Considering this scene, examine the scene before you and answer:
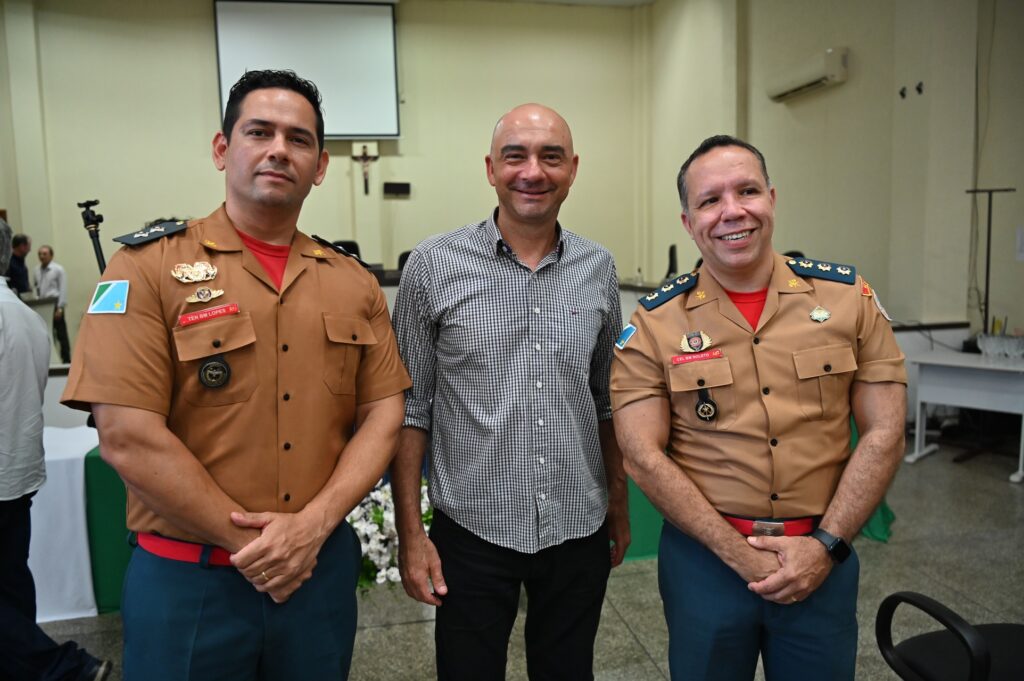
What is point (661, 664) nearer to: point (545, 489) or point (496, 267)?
point (545, 489)

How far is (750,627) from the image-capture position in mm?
1420

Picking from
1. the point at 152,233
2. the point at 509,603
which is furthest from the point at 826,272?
the point at 152,233

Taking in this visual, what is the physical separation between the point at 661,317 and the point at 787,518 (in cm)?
48

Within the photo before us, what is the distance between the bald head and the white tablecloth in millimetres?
2220

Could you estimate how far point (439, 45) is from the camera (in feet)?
30.0

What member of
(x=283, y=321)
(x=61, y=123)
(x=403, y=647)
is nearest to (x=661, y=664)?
(x=403, y=647)

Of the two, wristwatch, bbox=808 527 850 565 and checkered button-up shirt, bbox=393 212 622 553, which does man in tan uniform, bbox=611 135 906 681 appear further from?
checkered button-up shirt, bbox=393 212 622 553

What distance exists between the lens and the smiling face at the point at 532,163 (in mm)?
1574

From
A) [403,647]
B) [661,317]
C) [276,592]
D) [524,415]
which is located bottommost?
[403,647]

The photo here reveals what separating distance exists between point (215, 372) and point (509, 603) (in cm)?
82

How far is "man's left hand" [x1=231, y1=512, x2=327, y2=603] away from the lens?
1245mm

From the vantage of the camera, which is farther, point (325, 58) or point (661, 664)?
point (325, 58)

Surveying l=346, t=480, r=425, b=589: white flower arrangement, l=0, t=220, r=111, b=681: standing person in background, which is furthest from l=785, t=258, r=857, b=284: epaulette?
l=0, t=220, r=111, b=681: standing person in background

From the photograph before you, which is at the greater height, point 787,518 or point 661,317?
point 661,317
